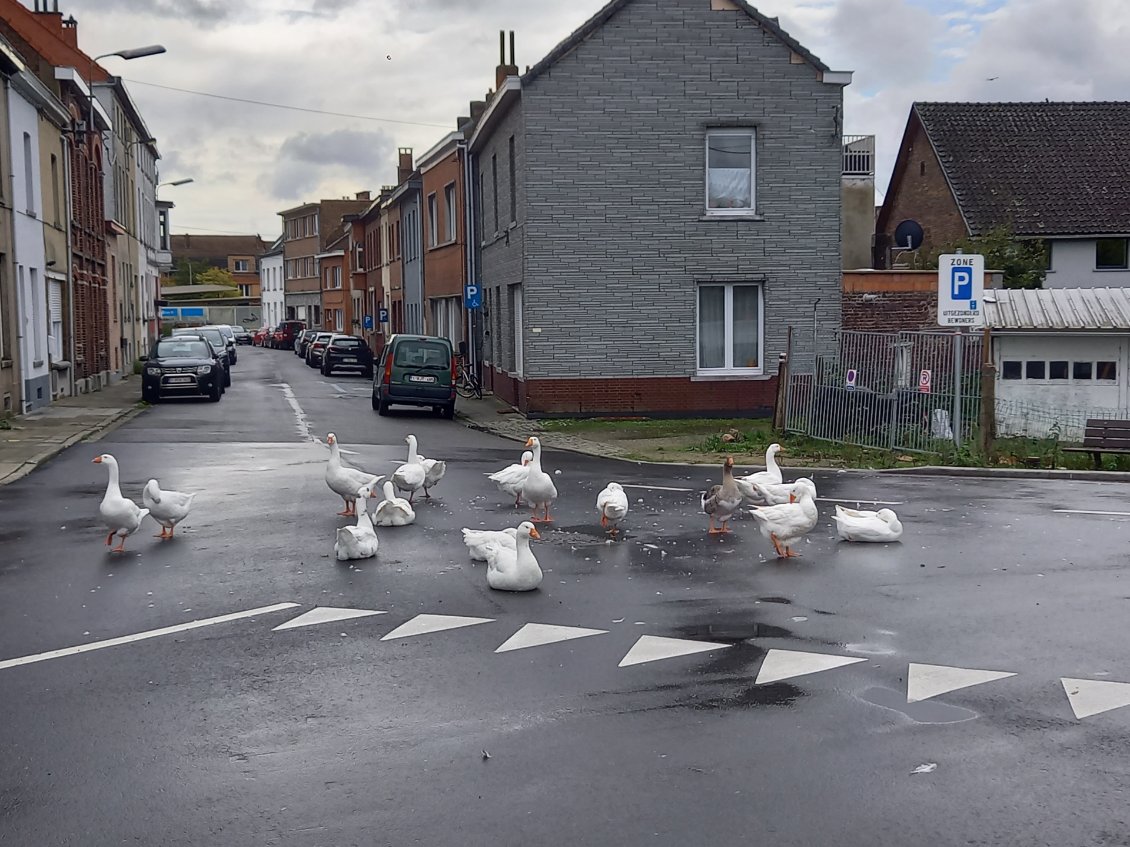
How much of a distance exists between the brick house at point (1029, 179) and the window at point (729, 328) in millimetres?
10810

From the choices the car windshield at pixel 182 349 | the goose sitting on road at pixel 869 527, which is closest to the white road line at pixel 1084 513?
the goose sitting on road at pixel 869 527

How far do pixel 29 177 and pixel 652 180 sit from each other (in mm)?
14013

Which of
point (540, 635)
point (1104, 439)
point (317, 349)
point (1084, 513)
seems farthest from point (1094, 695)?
point (317, 349)

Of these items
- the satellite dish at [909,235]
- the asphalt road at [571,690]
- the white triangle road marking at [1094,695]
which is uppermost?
the satellite dish at [909,235]

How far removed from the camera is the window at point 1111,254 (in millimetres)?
38156

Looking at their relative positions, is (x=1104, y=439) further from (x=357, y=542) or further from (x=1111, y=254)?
(x=1111, y=254)

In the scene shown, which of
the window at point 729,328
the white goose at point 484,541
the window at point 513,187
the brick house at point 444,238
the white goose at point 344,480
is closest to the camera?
the white goose at point 484,541

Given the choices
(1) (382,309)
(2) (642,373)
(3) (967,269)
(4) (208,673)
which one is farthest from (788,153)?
(1) (382,309)

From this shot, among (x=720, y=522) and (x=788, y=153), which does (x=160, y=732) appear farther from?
(x=788, y=153)

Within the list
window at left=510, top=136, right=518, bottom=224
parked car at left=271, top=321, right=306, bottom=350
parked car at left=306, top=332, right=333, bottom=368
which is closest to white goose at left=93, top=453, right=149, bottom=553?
window at left=510, top=136, right=518, bottom=224

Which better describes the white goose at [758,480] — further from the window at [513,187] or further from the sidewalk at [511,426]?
the window at [513,187]

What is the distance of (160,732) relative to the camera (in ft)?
20.7

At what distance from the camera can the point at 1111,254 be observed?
38312 mm

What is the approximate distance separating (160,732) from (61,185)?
2905 centimetres
